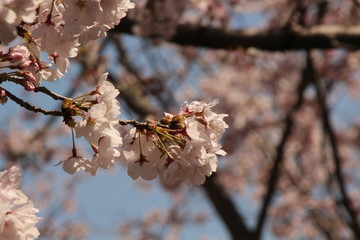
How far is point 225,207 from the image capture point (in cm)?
480

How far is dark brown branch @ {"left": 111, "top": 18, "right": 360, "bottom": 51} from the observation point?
3.54 meters

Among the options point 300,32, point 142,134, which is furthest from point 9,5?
point 300,32

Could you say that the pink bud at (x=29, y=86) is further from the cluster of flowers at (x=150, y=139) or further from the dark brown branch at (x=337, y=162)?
the dark brown branch at (x=337, y=162)

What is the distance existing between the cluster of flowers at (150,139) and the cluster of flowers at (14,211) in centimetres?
14

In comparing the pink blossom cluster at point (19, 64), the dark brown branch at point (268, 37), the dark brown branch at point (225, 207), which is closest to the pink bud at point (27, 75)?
the pink blossom cluster at point (19, 64)

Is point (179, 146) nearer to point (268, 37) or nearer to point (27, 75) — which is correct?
Result: point (27, 75)

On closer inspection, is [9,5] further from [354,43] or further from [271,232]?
[271,232]

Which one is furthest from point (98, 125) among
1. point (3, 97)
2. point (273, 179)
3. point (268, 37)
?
point (273, 179)

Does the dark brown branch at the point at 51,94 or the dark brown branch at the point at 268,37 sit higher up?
the dark brown branch at the point at 51,94

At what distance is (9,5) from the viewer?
0.98 meters

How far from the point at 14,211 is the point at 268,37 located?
2.85m

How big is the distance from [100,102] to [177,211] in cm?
985

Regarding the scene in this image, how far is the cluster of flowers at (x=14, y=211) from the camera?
112 cm

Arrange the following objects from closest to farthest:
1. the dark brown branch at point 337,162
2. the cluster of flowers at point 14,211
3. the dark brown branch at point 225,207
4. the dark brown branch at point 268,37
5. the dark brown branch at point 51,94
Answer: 1. the cluster of flowers at point 14,211
2. the dark brown branch at point 51,94
3. the dark brown branch at point 268,37
4. the dark brown branch at point 337,162
5. the dark brown branch at point 225,207
